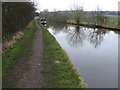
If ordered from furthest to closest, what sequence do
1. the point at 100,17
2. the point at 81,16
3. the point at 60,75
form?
the point at 81,16, the point at 100,17, the point at 60,75

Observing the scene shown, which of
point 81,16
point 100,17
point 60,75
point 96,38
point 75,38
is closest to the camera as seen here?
point 60,75

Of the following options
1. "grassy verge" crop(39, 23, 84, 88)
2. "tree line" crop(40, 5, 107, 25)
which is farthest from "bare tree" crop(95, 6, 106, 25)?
"grassy verge" crop(39, 23, 84, 88)

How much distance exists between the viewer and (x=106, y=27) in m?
39.6

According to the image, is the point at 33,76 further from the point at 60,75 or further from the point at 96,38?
the point at 96,38

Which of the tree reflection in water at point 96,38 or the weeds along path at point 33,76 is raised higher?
the tree reflection in water at point 96,38

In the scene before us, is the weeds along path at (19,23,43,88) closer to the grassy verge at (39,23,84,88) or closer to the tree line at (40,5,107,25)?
the grassy verge at (39,23,84,88)

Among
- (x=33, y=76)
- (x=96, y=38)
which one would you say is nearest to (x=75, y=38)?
(x=96, y=38)

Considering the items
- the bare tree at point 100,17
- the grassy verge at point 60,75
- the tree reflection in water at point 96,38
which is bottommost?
the grassy verge at point 60,75

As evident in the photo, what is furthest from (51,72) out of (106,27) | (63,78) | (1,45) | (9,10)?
(106,27)

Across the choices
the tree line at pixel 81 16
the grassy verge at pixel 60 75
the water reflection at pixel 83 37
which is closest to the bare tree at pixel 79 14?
the tree line at pixel 81 16

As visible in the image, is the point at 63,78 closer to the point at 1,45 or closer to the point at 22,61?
the point at 22,61

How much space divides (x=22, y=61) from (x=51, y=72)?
2.33 metres

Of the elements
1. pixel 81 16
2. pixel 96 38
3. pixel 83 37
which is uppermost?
pixel 81 16

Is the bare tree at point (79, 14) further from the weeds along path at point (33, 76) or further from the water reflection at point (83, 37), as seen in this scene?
the weeds along path at point (33, 76)
